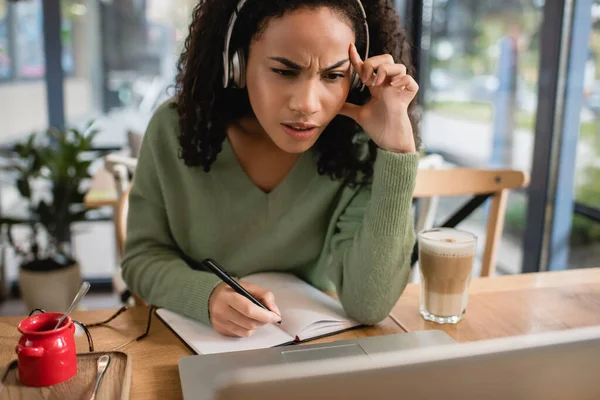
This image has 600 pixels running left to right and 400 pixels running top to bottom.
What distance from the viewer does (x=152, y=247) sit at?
1.13 meters

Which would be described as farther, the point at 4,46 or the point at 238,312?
the point at 4,46

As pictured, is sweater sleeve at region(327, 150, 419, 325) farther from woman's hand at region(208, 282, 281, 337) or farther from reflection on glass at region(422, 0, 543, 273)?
reflection on glass at region(422, 0, 543, 273)

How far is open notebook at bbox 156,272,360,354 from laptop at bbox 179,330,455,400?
4cm

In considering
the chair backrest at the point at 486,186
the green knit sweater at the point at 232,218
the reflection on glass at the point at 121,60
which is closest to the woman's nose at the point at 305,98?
the green knit sweater at the point at 232,218

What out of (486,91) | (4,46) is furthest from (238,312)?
(4,46)

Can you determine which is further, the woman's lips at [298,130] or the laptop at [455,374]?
the woman's lips at [298,130]

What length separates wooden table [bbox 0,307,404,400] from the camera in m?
0.76

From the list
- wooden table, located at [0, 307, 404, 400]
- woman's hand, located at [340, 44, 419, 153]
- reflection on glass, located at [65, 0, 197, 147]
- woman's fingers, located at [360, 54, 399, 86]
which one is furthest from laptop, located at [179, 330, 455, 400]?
reflection on glass, located at [65, 0, 197, 147]

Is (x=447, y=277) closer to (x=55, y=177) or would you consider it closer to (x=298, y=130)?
(x=298, y=130)

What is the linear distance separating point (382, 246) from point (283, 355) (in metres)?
0.30

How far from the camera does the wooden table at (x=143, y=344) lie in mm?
760

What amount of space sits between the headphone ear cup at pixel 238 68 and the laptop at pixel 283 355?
47 cm

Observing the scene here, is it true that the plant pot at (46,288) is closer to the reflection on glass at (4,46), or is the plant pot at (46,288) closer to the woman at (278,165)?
the reflection on glass at (4,46)

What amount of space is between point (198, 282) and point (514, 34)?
222 centimetres
